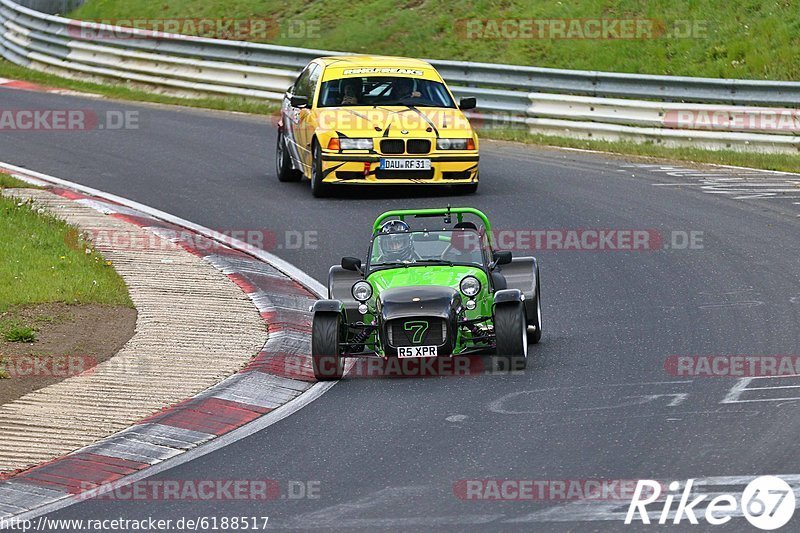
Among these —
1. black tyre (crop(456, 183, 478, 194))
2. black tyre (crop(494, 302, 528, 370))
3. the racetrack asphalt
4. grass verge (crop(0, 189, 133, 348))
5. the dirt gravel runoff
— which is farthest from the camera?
black tyre (crop(456, 183, 478, 194))

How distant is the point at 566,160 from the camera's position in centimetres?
2075

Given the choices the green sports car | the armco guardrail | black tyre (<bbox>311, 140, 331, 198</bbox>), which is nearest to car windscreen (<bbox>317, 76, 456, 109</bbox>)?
black tyre (<bbox>311, 140, 331, 198</bbox>)

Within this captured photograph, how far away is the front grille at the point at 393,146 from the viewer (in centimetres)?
1788

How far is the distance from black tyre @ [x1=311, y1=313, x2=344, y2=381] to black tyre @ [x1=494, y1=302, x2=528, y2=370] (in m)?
1.20

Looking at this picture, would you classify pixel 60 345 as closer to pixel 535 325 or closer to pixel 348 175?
pixel 535 325

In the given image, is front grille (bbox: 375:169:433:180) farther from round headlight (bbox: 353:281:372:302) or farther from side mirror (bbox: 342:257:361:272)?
round headlight (bbox: 353:281:372:302)

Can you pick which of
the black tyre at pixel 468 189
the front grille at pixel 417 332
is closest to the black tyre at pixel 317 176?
the black tyre at pixel 468 189

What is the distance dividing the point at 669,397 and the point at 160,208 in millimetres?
9662

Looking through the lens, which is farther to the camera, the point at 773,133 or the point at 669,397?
the point at 773,133

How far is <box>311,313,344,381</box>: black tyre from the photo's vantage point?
10.5m

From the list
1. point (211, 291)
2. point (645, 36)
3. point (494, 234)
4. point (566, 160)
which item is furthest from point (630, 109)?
point (211, 291)

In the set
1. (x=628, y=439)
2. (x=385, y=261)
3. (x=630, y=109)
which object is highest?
(x=630, y=109)

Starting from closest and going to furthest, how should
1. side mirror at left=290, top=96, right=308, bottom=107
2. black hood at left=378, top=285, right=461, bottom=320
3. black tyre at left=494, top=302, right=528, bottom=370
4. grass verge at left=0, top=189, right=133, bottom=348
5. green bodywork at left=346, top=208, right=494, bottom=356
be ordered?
black tyre at left=494, top=302, right=528, bottom=370 → black hood at left=378, top=285, right=461, bottom=320 → green bodywork at left=346, top=208, right=494, bottom=356 → grass verge at left=0, top=189, right=133, bottom=348 → side mirror at left=290, top=96, right=308, bottom=107

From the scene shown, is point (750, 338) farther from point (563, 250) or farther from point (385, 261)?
point (563, 250)
